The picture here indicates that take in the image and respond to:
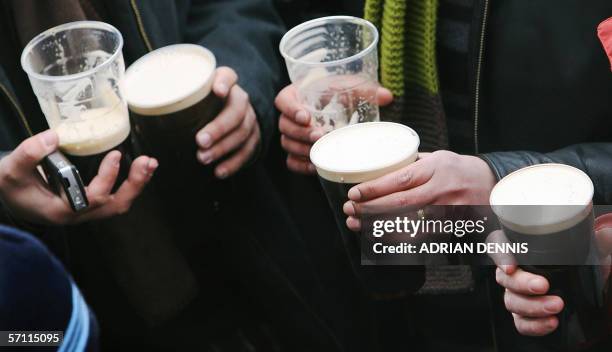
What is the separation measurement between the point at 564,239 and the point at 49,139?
37.5 inches

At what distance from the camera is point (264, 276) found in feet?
6.89

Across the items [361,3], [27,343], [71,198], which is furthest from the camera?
[361,3]

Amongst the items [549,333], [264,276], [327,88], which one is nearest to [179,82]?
[327,88]

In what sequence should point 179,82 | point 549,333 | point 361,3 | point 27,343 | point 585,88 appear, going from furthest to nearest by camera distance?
point 361,3 < point 179,82 < point 585,88 < point 549,333 < point 27,343

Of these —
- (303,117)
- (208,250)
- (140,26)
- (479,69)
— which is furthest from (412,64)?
(208,250)

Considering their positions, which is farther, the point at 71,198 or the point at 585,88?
the point at 585,88

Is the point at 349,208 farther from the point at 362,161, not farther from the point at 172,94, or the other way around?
Answer: the point at 172,94

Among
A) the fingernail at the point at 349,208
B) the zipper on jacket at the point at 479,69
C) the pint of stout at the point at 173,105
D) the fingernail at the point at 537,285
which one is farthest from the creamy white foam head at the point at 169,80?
the fingernail at the point at 537,285

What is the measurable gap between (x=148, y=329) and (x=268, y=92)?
28.0 inches

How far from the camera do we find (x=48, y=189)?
5.08ft

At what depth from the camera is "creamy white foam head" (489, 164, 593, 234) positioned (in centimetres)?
106

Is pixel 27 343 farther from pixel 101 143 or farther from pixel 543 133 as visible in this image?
pixel 543 133

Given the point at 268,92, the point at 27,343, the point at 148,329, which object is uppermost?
the point at 27,343

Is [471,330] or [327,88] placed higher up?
[327,88]
